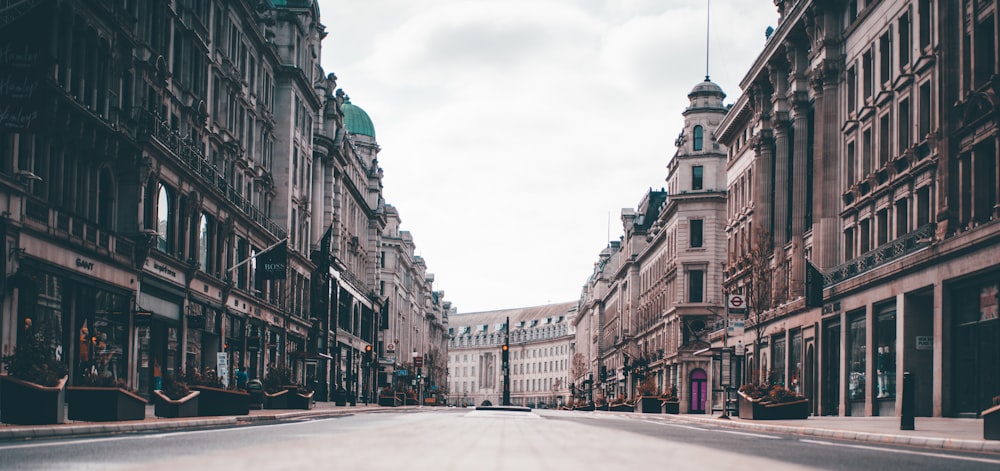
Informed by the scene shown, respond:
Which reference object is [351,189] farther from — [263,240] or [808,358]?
[808,358]

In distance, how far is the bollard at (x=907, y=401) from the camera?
25.9 metres

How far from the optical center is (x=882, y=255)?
150 feet

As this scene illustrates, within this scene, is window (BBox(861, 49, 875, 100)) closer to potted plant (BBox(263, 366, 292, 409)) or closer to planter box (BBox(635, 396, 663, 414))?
potted plant (BBox(263, 366, 292, 409))

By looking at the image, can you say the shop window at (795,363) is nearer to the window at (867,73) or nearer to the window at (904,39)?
the window at (867,73)

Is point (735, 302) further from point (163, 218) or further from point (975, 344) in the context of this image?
point (163, 218)

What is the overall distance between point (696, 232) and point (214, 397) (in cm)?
7270

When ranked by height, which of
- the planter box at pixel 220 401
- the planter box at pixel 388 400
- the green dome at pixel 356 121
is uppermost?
the green dome at pixel 356 121

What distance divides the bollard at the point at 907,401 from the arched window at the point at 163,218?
91.3 feet

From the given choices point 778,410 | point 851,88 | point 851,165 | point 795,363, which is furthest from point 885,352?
point 795,363

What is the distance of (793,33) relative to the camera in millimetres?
60219

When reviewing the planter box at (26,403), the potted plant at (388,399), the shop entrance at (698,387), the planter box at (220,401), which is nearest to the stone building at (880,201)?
the planter box at (220,401)

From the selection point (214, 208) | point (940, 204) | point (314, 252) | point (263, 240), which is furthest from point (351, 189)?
point (940, 204)

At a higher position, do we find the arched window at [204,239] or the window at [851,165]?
the window at [851,165]

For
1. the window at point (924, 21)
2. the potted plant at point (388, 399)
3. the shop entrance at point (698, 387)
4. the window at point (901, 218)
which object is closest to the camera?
the window at point (924, 21)
